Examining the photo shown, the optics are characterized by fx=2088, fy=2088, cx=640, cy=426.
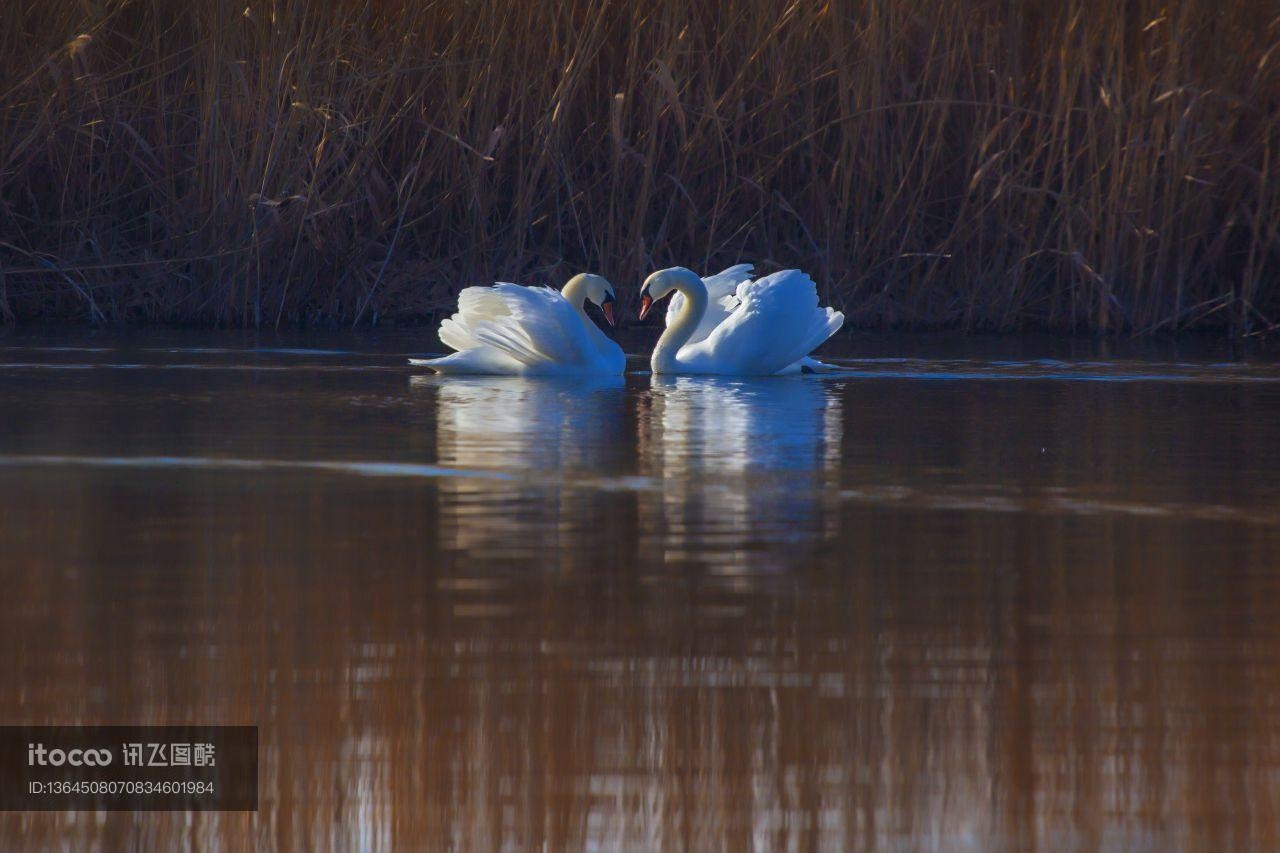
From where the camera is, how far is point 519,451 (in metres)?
6.16

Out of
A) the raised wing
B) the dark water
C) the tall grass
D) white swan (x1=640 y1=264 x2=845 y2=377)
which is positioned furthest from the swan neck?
the dark water

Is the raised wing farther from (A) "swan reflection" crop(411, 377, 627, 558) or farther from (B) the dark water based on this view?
(B) the dark water

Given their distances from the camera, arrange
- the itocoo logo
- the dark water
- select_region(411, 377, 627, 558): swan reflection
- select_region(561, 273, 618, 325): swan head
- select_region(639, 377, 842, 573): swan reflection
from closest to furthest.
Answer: the dark water → the itocoo logo → select_region(639, 377, 842, 573): swan reflection → select_region(411, 377, 627, 558): swan reflection → select_region(561, 273, 618, 325): swan head

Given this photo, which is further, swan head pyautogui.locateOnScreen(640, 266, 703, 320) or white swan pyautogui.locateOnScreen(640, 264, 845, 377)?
swan head pyautogui.locateOnScreen(640, 266, 703, 320)

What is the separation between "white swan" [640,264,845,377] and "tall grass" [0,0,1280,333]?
166 centimetres

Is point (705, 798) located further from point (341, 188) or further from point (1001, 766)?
point (341, 188)

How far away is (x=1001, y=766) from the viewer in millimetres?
2873

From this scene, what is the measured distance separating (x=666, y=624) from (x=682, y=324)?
569 centimetres

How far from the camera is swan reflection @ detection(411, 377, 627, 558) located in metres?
4.71

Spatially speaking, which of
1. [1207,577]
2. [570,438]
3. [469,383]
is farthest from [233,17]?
[1207,577]

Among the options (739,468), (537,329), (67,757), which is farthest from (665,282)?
(67,757)

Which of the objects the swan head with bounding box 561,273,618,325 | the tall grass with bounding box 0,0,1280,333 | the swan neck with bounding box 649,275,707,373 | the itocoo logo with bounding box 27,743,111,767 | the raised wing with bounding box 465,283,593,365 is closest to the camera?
the itocoo logo with bounding box 27,743,111,767

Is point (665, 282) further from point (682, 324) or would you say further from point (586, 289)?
point (586, 289)

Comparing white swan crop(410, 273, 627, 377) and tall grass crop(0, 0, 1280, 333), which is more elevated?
tall grass crop(0, 0, 1280, 333)
